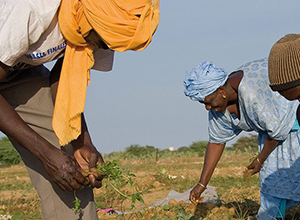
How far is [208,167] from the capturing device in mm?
5000

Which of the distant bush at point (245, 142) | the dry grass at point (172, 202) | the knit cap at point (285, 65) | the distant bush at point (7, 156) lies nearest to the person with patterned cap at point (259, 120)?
the dry grass at point (172, 202)

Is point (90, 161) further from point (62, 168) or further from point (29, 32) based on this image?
point (29, 32)

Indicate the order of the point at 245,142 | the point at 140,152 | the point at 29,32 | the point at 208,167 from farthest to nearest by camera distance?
the point at 245,142
the point at 140,152
the point at 208,167
the point at 29,32

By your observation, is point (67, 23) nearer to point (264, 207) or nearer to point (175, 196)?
point (264, 207)

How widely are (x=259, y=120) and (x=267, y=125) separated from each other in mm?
80

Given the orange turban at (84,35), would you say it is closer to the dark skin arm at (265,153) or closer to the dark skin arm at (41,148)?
the dark skin arm at (41,148)

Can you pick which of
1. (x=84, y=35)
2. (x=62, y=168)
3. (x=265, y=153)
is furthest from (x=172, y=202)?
(x=84, y=35)

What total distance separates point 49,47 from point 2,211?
421cm

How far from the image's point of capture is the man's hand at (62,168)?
3037 millimetres

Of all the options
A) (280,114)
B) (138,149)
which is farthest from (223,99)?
(138,149)

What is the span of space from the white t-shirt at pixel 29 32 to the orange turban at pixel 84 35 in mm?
73

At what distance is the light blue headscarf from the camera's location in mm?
4441

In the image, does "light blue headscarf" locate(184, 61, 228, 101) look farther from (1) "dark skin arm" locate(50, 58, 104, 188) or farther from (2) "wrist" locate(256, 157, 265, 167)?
(1) "dark skin arm" locate(50, 58, 104, 188)

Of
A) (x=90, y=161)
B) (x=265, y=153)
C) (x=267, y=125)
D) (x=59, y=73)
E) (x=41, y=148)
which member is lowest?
(x=265, y=153)
